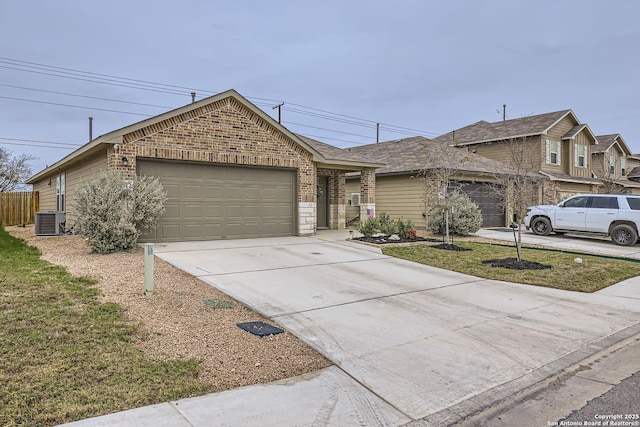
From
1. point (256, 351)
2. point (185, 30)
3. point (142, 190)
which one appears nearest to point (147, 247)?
point (256, 351)

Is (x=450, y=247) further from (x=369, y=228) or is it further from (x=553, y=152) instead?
(x=553, y=152)

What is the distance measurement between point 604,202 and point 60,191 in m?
22.0

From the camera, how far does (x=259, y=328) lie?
206 inches

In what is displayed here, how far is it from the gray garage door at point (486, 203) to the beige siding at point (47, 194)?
778 inches

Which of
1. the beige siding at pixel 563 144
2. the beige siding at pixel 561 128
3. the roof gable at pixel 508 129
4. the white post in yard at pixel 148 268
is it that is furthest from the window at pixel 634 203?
the white post in yard at pixel 148 268

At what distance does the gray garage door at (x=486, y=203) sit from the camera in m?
20.5

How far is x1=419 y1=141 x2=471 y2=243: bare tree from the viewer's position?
576 inches

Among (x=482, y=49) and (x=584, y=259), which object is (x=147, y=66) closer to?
(x=482, y=49)

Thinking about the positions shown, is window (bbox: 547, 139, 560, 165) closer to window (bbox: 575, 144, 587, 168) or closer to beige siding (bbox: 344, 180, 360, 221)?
window (bbox: 575, 144, 587, 168)

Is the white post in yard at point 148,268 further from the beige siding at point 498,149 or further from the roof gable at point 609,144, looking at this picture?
the roof gable at point 609,144

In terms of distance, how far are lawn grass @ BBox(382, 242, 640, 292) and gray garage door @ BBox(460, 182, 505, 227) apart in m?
7.74

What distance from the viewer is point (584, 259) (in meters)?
11.1

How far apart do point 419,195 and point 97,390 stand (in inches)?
669

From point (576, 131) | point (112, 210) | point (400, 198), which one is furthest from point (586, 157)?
point (112, 210)
